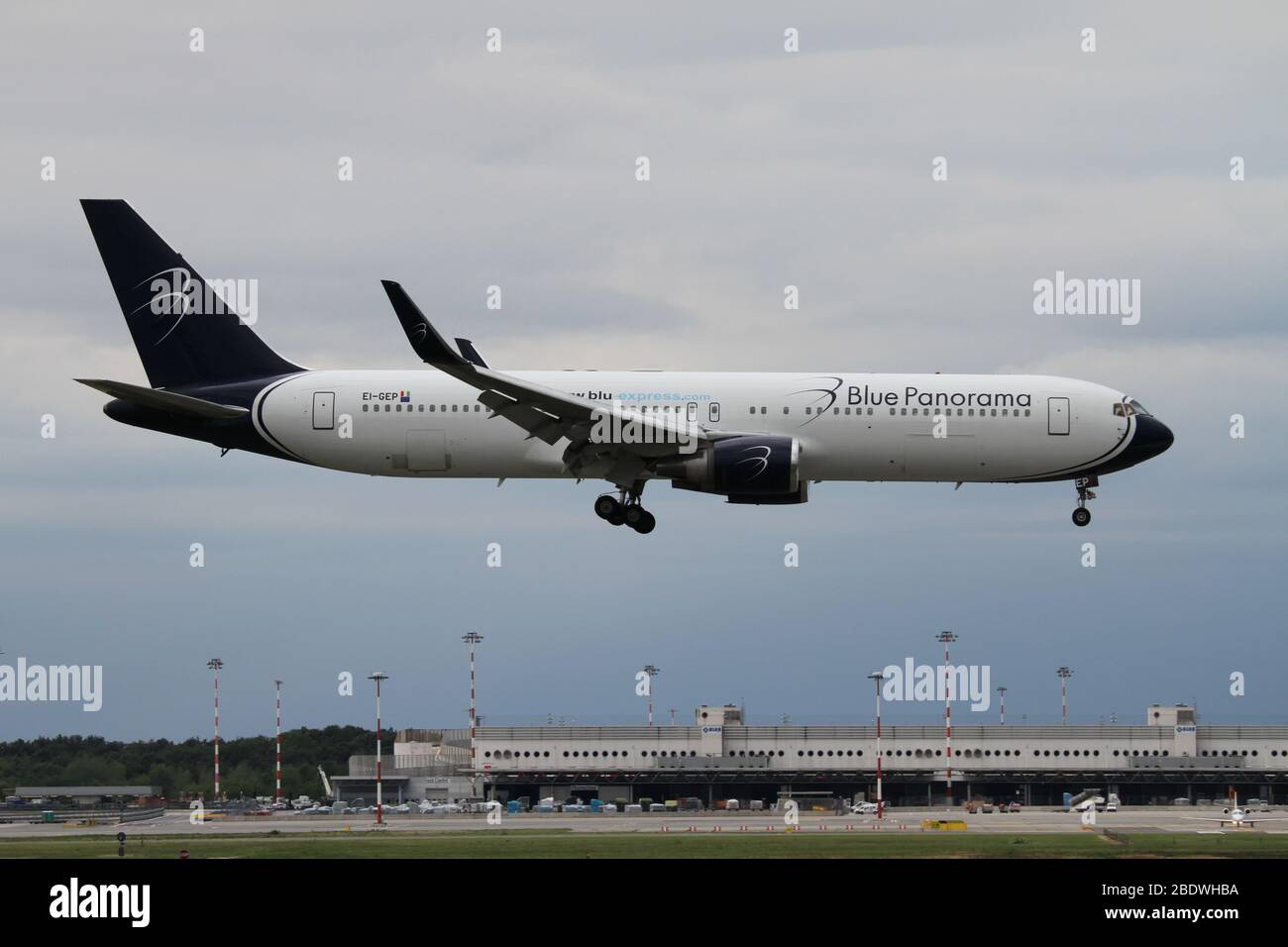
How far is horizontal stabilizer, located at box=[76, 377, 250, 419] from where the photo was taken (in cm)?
5075

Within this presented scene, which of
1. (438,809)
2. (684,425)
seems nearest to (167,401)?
(684,425)

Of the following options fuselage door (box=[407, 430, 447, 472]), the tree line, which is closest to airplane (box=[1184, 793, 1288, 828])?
fuselage door (box=[407, 430, 447, 472])

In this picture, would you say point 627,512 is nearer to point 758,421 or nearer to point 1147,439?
Answer: point 758,421

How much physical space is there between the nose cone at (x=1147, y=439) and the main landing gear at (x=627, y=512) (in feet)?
51.0

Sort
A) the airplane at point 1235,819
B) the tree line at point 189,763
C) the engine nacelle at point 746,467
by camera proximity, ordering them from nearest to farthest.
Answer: the engine nacelle at point 746,467 → the airplane at point 1235,819 → the tree line at point 189,763

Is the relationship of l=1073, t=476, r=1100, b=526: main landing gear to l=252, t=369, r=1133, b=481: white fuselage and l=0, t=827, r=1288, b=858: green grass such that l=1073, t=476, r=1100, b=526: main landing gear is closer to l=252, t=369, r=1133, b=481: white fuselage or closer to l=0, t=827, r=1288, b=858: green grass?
l=252, t=369, r=1133, b=481: white fuselage

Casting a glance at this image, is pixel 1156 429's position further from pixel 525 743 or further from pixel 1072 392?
pixel 525 743

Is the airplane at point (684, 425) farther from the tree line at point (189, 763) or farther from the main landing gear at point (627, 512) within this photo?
the tree line at point (189, 763)

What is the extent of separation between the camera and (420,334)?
1770 inches

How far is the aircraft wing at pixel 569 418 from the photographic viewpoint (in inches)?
1778

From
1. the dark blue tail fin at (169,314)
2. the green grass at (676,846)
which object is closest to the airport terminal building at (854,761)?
the green grass at (676,846)

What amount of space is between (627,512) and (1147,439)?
1677cm
